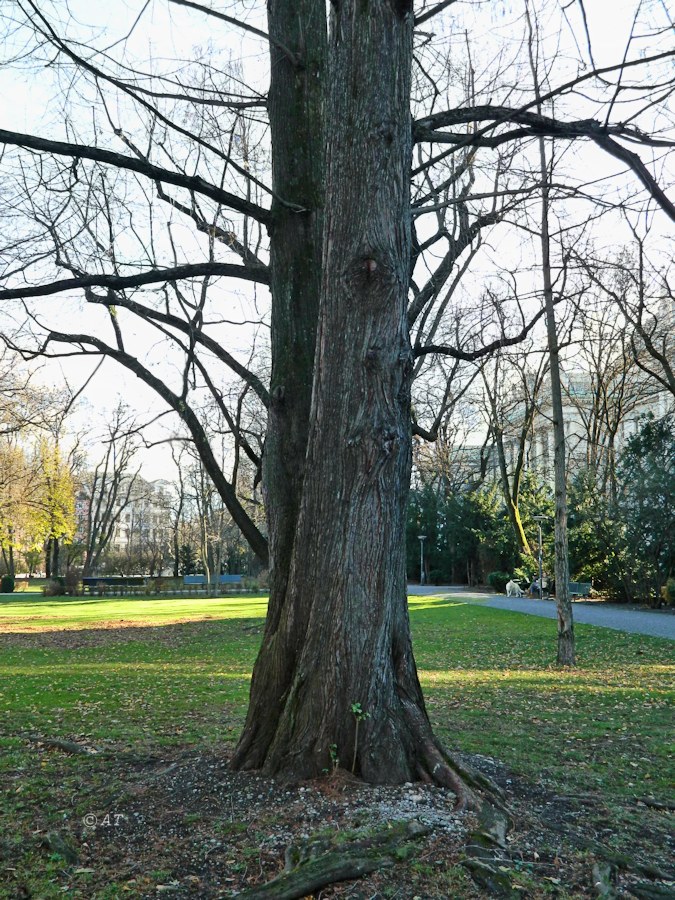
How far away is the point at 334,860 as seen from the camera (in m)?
3.22

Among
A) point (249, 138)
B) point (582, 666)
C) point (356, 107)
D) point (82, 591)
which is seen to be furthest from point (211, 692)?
point (82, 591)

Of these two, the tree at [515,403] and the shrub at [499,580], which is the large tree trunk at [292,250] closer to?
the tree at [515,403]

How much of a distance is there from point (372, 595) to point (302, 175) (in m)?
3.09

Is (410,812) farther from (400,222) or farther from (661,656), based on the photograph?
(661,656)

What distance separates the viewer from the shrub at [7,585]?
149 feet

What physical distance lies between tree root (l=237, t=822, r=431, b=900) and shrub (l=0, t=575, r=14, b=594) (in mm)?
46994

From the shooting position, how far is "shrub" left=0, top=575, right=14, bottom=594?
45.5m

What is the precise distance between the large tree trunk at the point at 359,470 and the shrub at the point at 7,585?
45.9 metres

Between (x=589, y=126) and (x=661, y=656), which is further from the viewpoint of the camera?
(x=661, y=656)

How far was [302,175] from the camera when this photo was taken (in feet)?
17.7

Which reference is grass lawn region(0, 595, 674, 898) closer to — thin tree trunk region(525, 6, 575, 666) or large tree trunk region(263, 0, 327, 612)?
thin tree trunk region(525, 6, 575, 666)

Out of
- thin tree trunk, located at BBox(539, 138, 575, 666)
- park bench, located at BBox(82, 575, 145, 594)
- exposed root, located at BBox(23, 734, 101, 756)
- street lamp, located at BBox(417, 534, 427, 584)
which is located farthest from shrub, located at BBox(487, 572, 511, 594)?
exposed root, located at BBox(23, 734, 101, 756)
